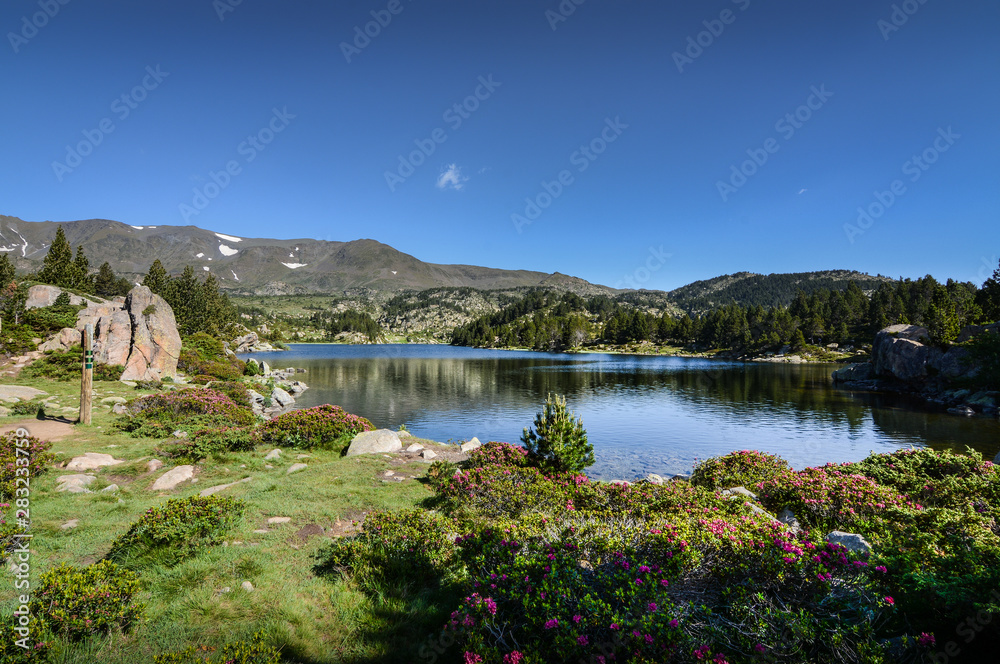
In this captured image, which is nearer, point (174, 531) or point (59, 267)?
point (174, 531)

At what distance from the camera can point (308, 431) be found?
20.5 meters

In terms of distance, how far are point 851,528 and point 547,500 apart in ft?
24.9

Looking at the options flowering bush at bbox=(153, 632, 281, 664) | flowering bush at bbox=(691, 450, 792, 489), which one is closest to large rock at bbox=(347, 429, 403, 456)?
flowering bush at bbox=(691, 450, 792, 489)

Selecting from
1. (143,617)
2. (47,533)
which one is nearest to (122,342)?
(47,533)

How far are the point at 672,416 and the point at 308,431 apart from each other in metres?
35.1

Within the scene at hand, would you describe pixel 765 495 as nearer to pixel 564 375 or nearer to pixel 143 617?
pixel 143 617

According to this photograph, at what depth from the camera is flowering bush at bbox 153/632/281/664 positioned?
16.5 feet

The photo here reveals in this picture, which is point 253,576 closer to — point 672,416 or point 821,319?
point 672,416

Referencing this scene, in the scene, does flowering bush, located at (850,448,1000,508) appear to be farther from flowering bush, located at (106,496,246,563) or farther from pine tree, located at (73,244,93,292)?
pine tree, located at (73,244,93,292)

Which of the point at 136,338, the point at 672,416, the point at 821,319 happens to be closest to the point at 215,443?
the point at 136,338

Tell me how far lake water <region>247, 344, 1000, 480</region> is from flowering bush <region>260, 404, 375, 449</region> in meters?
11.9

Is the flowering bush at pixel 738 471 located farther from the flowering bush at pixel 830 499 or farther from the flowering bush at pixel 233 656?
the flowering bush at pixel 233 656

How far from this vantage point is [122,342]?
3672 cm

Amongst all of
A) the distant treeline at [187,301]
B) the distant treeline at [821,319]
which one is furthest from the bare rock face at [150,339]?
the distant treeline at [821,319]
